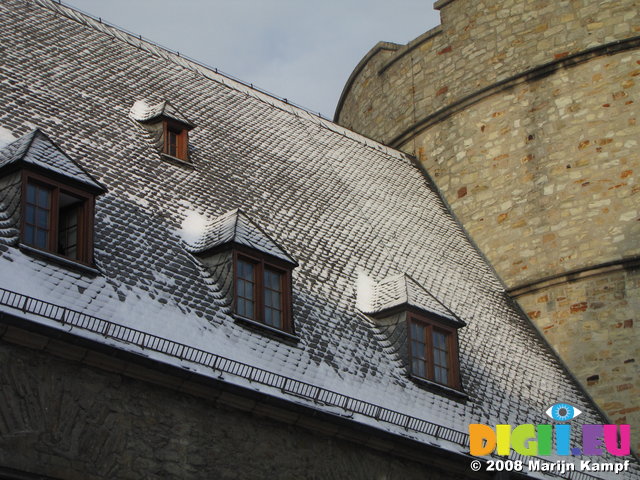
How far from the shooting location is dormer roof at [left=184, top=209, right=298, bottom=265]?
1300 centimetres

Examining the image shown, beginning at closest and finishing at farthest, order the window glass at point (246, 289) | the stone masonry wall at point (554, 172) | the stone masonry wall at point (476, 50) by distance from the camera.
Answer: the window glass at point (246, 289) < the stone masonry wall at point (554, 172) < the stone masonry wall at point (476, 50)

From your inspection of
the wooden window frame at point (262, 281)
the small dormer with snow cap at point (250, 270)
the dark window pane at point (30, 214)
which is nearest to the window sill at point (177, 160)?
the small dormer with snow cap at point (250, 270)

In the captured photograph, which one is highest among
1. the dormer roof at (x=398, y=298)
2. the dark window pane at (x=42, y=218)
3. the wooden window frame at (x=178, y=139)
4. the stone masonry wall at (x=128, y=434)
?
the wooden window frame at (x=178, y=139)

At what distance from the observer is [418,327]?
572 inches

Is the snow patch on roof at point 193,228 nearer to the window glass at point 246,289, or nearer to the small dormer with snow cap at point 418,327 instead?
the window glass at point 246,289

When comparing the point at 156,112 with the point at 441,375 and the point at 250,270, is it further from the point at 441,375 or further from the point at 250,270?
the point at 441,375

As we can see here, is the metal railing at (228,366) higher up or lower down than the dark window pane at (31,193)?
lower down

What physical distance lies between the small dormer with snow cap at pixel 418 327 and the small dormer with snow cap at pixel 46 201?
4.04 m

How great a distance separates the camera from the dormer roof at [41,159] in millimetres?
11500

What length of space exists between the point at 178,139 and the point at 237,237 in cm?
284

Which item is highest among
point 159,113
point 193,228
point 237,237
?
point 159,113

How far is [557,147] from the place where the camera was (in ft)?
61.2

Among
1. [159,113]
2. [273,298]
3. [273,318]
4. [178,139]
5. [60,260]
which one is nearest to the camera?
[60,260]

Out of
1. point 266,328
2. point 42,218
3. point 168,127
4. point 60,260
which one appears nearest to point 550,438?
point 266,328
